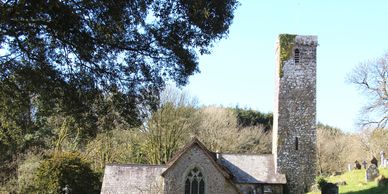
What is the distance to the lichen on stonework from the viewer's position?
1319 inches

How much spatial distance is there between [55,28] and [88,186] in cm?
2169

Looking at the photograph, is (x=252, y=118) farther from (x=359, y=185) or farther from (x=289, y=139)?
(x=359, y=185)

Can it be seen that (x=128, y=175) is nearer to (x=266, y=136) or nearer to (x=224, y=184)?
(x=224, y=184)

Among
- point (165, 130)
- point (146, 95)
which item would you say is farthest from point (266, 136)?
point (146, 95)

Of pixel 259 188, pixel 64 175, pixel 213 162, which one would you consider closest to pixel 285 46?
pixel 259 188

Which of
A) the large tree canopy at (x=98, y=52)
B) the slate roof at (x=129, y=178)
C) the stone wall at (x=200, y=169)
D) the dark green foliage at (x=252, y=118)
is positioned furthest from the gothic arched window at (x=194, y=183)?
the dark green foliage at (x=252, y=118)

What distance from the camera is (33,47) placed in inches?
396

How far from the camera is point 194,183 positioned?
28.1 metres

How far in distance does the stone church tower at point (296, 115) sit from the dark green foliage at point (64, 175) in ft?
40.8

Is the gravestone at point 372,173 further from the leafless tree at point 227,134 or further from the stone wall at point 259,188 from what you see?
the leafless tree at point 227,134

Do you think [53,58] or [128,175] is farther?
[128,175]

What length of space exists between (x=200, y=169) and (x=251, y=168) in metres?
5.68

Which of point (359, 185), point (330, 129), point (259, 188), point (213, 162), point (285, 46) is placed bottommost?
point (259, 188)

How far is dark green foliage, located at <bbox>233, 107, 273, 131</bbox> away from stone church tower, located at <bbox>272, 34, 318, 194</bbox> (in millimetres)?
16884
